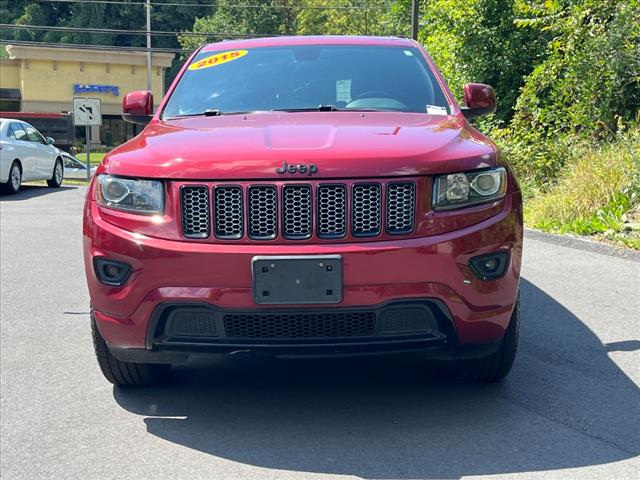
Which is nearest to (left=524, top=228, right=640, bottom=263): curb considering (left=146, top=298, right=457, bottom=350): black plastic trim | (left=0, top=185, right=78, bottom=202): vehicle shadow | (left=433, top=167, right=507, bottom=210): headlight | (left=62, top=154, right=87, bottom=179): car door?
(left=433, top=167, right=507, bottom=210): headlight

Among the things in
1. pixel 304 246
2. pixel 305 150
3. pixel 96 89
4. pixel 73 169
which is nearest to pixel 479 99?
pixel 305 150

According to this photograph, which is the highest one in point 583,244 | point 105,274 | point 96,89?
point 105,274

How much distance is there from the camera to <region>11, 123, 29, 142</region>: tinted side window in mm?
18059

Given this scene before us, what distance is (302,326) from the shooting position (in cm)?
380

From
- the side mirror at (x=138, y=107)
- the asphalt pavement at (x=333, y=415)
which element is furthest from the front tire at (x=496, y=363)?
the side mirror at (x=138, y=107)

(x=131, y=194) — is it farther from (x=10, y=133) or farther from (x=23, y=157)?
(x=23, y=157)

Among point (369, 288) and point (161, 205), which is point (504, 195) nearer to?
point (369, 288)

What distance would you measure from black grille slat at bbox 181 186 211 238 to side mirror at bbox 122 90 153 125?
1821 millimetres

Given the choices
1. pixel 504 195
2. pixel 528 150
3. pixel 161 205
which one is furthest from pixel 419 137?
pixel 528 150

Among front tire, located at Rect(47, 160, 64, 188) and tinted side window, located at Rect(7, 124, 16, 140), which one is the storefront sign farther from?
tinted side window, located at Rect(7, 124, 16, 140)

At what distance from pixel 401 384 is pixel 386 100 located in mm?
1596

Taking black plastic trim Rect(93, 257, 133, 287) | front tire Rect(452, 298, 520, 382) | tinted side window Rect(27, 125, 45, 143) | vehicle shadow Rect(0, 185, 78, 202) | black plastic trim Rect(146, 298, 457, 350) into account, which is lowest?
vehicle shadow Rect(0, 185, 78, 202)

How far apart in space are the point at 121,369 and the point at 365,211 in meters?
1.51

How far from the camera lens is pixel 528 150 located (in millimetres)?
14109
